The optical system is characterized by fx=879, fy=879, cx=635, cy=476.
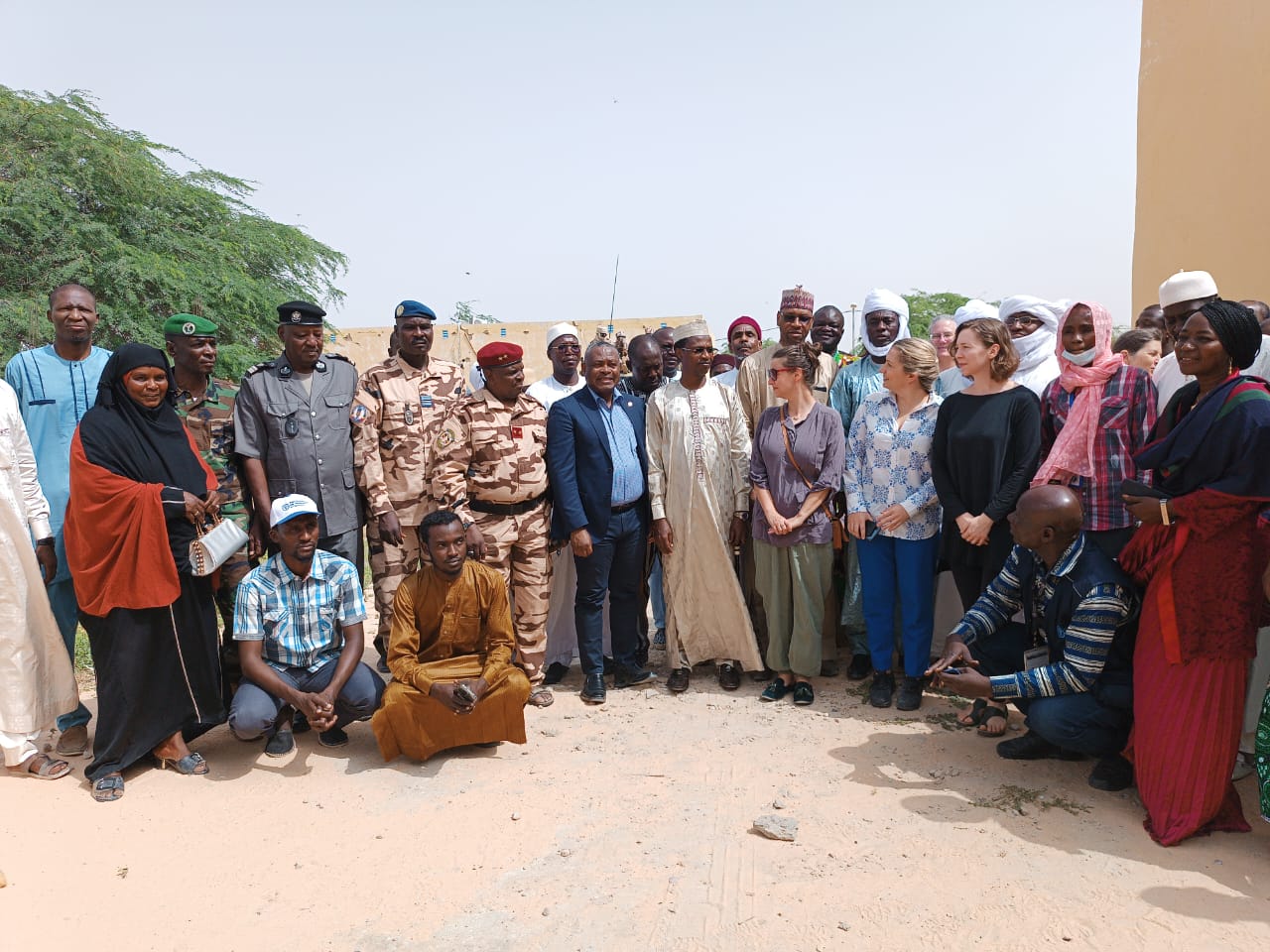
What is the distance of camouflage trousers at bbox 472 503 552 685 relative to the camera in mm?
4895

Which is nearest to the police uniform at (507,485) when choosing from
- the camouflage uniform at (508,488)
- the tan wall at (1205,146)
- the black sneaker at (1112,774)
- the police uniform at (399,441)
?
the camouflage uniform at (508,488)

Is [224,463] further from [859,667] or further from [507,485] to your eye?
[859,667]

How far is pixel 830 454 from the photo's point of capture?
4.93 metres

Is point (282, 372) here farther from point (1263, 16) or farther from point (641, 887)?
point (1263, 16)

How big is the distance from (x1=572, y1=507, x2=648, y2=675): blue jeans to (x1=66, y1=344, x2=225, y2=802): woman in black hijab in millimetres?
2029

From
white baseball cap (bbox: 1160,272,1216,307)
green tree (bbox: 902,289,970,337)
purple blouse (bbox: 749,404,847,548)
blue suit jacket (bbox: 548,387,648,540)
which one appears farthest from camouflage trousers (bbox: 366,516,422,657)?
green tree (bbox: 902,289,970,337)

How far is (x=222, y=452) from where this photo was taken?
459 cm

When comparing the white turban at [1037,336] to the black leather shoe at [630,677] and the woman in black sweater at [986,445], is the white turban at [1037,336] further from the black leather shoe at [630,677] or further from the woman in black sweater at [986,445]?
the black leather shoe at [630,677]

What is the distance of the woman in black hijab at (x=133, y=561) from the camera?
397cm

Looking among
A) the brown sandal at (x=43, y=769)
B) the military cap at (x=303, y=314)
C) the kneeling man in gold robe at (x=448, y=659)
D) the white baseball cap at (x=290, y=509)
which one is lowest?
the brown sandal at (x=43, y=769)

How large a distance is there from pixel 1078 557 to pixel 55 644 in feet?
15.6

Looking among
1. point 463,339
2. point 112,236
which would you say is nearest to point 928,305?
Answer: point 463,339

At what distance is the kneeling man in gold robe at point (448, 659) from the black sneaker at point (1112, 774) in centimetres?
257

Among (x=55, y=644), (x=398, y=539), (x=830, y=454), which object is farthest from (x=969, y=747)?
(x=55, y=644)
